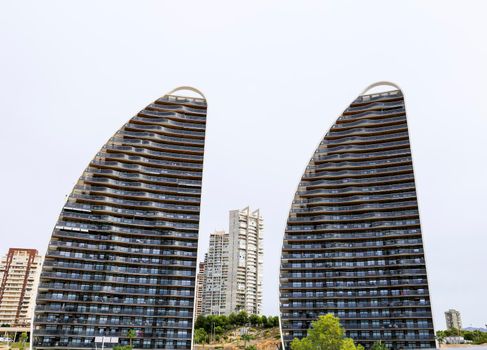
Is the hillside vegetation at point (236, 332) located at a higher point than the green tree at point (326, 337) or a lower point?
lower

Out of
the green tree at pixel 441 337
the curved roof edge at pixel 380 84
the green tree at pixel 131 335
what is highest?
the curved roof edge at pixel 380 84

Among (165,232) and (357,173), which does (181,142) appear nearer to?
(165,232)

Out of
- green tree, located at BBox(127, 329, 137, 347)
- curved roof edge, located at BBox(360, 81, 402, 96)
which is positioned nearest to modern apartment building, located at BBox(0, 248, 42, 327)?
green tree, located at BBox(127, 329, 137, 347)

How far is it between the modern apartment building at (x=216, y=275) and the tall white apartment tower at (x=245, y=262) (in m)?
3.19

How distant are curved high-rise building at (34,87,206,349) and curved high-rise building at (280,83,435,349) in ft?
80.1

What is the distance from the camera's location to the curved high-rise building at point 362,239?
83.2 m

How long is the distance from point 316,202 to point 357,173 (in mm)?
12578

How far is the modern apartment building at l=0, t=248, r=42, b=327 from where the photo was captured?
180250 millimetres

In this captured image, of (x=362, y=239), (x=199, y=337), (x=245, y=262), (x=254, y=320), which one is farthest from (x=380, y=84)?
(x=245, y=262)

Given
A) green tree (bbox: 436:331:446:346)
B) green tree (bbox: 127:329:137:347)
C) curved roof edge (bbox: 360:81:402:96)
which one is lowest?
green tree (bbox: 436:331:446:346)

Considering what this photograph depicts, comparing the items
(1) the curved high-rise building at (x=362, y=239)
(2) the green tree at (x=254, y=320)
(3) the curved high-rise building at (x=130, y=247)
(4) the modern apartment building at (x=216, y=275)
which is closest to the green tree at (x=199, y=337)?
(2) the green tree at (x=254, y=320)

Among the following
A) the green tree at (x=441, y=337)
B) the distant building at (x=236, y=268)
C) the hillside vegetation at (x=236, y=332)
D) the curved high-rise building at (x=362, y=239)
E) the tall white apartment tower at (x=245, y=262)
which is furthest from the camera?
the distant building at (x=236, y=268)

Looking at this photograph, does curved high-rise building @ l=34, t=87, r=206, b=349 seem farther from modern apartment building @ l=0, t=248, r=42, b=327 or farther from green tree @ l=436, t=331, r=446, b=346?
modern apartment building @ l=0, t=248, r=42, b=327

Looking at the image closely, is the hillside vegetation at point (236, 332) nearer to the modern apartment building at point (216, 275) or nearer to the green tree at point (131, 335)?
the green tree at point (131, 335)
